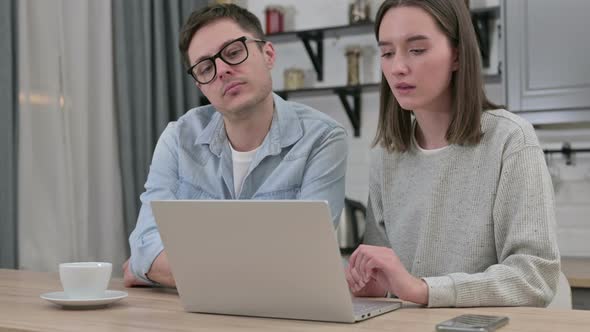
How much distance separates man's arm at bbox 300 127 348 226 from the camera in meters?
1.72

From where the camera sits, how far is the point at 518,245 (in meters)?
1.35

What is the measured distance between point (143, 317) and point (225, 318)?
134 mm

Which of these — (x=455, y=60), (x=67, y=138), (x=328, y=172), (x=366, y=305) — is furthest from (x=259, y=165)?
(x=67, y=138)

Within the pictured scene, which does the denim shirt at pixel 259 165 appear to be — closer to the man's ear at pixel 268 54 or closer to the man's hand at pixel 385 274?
the man's ear at pixel 268 54

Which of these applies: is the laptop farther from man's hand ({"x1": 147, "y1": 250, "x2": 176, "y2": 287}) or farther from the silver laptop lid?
man's hand ({"x1": 147, "y1": 250, "x2": 176, "y2": 287})

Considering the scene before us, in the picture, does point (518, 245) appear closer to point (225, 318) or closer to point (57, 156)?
point (225, 318)

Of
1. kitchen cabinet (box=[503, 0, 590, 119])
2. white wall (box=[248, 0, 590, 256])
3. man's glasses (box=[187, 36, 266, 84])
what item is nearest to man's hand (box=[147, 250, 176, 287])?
man's glasses (box=[187, 36, 266, 84])

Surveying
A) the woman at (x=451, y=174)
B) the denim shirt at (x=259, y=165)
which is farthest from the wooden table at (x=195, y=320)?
the denim shirt at (x=259, y=165)

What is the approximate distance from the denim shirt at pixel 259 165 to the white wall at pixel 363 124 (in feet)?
4.94

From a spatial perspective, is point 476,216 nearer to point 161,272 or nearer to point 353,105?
point 161,272

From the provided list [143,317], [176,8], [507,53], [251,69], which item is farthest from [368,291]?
[176,8]

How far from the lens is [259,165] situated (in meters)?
1.79

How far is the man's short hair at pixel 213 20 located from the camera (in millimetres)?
Result: 1797

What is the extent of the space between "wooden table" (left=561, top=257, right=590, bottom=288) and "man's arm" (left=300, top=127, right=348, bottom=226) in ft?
3.55
